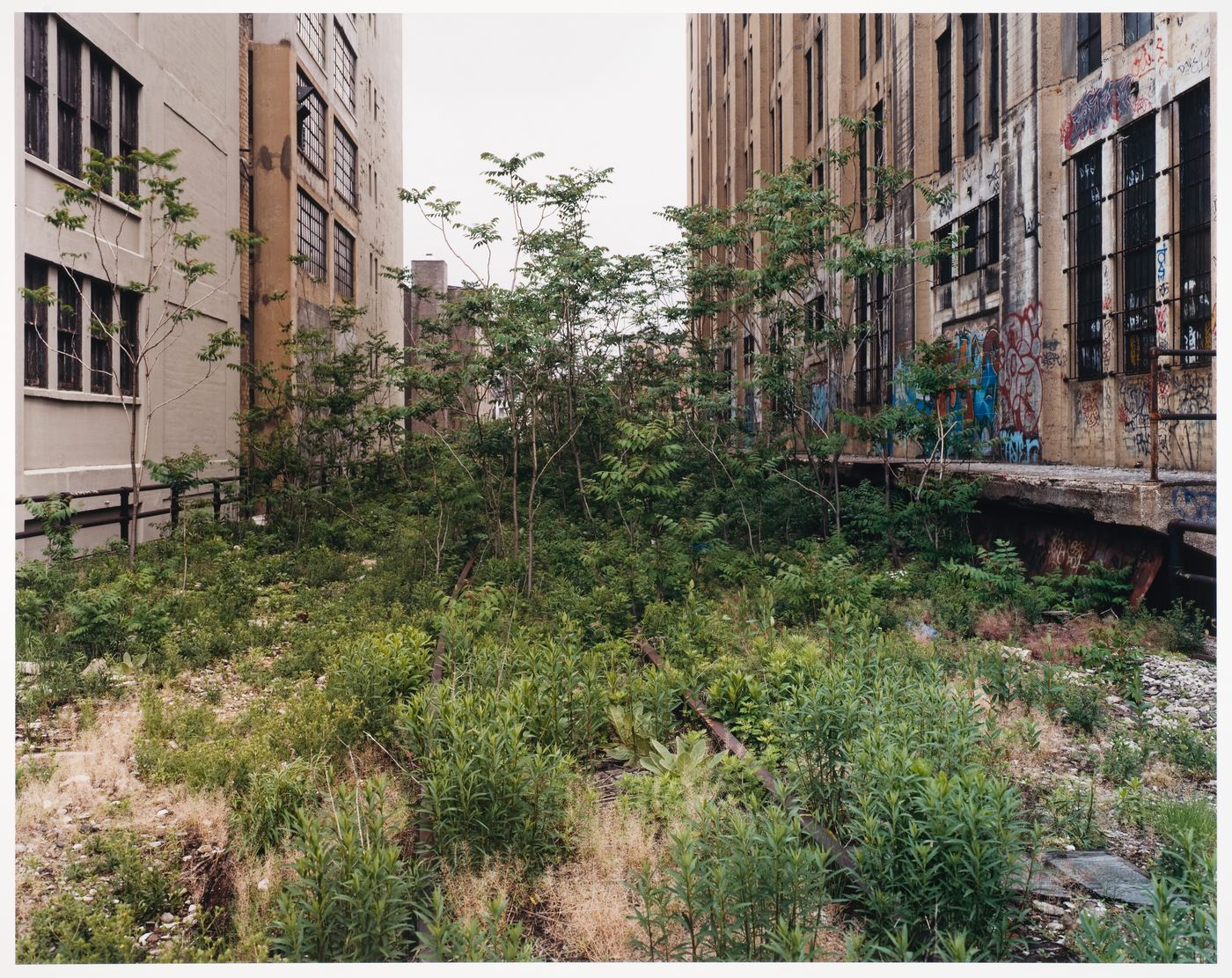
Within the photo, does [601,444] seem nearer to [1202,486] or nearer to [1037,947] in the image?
[1202,486]

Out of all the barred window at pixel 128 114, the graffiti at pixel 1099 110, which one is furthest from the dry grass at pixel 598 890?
the barred window at pixel 128 114

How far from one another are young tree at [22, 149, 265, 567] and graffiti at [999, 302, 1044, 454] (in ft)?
36.9

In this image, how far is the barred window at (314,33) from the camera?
16969 mm

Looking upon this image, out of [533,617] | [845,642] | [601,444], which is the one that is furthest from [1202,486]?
[601,444]

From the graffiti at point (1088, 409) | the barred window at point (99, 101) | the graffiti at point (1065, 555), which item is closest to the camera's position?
the graffiti at point (1065, 555)

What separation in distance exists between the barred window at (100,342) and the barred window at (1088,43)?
44.8 ft

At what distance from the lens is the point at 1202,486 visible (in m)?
6.90

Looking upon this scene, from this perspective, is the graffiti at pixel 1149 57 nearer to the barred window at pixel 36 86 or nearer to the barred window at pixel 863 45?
the barred window at pixel 863 45

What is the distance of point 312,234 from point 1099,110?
625 inches

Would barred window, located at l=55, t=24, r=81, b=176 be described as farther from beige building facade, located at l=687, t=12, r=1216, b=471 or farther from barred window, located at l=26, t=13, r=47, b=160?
beige building facade, located at l=687, t=12, r=1216, b=471

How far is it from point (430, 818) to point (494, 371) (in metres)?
5.96

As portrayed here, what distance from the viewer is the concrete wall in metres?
9.23

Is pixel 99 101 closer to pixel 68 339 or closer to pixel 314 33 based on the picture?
pixel 68 339

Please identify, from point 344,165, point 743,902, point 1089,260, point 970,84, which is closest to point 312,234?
point 344,165
